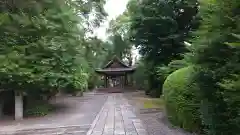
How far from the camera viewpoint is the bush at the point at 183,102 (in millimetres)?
6297

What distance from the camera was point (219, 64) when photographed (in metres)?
3.93

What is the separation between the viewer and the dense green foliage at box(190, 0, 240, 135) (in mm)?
3436

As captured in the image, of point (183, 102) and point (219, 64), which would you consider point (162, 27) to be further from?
point (219, 64)

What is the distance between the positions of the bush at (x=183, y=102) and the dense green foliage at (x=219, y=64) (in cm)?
145

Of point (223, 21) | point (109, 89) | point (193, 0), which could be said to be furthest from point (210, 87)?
point (109, 89)

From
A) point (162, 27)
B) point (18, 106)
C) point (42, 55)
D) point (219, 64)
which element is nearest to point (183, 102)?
point (219, 64)

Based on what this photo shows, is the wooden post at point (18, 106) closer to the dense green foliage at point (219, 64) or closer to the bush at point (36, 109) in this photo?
the bush at point (36, 109)

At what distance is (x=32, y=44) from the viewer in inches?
424

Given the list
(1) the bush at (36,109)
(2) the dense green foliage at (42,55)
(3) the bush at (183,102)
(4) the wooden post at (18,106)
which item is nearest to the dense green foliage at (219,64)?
(3) the bush at (183,102)

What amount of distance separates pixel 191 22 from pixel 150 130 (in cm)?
1184

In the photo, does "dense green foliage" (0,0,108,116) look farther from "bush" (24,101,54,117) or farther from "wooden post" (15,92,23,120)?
"bush" (24,101,54,117)

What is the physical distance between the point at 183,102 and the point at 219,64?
2.88 metres

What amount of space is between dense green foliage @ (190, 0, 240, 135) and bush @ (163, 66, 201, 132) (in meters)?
1.45

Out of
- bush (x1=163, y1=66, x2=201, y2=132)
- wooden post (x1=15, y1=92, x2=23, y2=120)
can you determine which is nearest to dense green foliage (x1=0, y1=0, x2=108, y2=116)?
wooden post (x1=15, y1=92, x2=23, y2=120)
